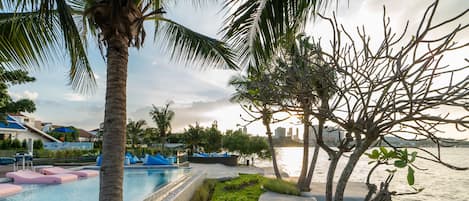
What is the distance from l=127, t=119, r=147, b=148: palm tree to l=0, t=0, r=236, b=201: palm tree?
40.6 metres

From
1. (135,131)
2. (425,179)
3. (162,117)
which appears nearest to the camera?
(425,179)

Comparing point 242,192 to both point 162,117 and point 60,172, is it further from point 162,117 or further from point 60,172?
point 162,117

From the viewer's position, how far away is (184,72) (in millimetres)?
10586

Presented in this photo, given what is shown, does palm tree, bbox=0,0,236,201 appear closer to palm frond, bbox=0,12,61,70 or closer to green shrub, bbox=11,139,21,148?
palm frond, bbox=0,12,61,70

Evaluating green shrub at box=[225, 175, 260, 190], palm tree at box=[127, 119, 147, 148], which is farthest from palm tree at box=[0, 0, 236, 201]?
palm tree at box=[127, 119, 147, 148]

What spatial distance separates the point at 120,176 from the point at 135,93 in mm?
10132

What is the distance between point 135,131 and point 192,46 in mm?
42374

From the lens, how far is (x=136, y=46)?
4746mm

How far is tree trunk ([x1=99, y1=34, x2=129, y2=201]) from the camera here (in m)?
3.85

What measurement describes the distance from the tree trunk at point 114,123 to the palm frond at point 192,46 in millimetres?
1771

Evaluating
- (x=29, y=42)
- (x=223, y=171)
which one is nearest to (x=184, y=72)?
(x=29, y=42)

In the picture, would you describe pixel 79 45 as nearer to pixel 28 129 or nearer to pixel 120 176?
pixel 120 176

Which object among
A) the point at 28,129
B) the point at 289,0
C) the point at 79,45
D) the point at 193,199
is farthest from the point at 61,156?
the point at 289,0

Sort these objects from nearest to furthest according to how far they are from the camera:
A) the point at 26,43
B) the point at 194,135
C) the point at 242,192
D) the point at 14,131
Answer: the point at 26,43 < the point at 242,192 < the point at 14,131 < the point at 194,135
